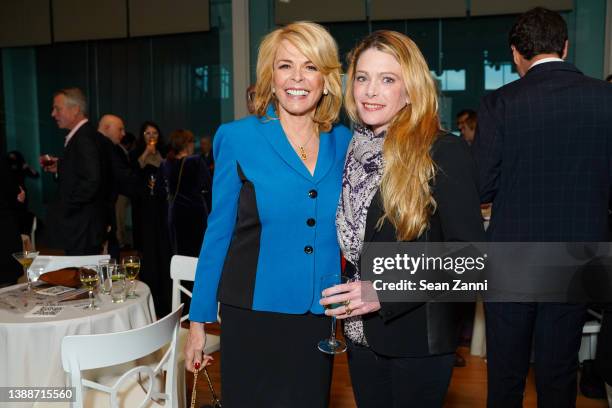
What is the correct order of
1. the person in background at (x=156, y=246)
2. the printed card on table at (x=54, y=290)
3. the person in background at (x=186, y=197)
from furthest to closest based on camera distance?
the person in background at (x=156, y=246) → the person in background at (x=186, y=197) → the printed card on table at (x=54, y=290)

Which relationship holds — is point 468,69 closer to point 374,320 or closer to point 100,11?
point 100,11

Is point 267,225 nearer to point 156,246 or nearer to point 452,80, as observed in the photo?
point 156,246

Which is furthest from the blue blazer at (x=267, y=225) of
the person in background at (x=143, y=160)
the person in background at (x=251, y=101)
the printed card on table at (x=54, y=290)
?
the person in background at (x=143, y=160)

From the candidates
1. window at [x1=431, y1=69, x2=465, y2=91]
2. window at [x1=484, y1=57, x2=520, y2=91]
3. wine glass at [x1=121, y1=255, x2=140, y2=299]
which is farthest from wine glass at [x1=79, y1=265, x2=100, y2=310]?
window at [x1=484, y1=57, x2=520, y2=91]

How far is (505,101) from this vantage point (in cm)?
218

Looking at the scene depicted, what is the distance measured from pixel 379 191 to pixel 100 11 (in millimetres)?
7432

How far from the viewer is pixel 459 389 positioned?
3.15 metres

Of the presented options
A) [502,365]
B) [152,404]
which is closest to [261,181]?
[152,404]

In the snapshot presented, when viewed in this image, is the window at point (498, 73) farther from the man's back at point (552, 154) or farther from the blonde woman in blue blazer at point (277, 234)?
the blonde woman in blue blazer at point (277, 234)

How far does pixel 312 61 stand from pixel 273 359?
2.86 ft

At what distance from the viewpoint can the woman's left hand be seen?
1.39 m

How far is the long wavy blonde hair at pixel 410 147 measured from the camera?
1.32m

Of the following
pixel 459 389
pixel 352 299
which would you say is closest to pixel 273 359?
pixel 352 299

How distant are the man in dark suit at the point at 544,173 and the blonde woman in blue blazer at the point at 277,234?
2.96ft
